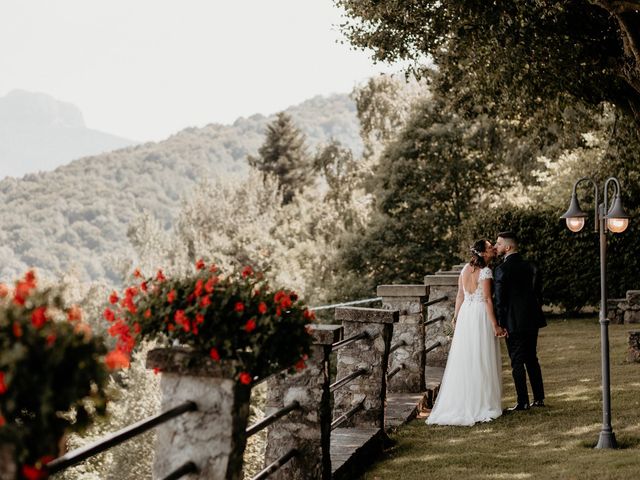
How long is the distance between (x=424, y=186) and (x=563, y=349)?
1736 cm

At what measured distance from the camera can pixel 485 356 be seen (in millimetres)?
9906

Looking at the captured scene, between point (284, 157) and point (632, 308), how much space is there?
1923 inches

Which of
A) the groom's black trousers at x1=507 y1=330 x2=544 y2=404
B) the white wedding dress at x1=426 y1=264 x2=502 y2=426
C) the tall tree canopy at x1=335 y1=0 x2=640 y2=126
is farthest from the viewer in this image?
the tall tree canopy at x1=335 y1=0 x2=640 y2=126

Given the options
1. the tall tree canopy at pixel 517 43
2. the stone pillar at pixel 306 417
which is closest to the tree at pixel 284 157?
the tall tree canopy at pixel 517 43

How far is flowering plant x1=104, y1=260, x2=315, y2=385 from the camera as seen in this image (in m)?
4.39

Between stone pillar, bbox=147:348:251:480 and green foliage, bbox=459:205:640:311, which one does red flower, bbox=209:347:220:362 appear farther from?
green foliage, bbox=459:205:640:311

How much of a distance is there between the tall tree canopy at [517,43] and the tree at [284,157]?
5046cm

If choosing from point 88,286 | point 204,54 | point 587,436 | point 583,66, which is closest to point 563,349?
point 583,66

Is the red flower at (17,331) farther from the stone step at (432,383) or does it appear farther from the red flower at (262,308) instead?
the stone step at (432,383)

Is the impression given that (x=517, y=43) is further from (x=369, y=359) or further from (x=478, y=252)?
(x=369, y=359)

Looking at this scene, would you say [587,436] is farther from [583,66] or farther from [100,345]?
[583,66]

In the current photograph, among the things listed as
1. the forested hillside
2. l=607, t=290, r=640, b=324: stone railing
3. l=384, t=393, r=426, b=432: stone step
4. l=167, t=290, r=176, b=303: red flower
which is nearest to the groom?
l=384, t=393, r=426, b=432: stone step

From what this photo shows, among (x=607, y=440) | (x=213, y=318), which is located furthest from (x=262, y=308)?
(x=607, y=440)

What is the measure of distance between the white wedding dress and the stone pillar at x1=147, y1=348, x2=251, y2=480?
16.9ft
